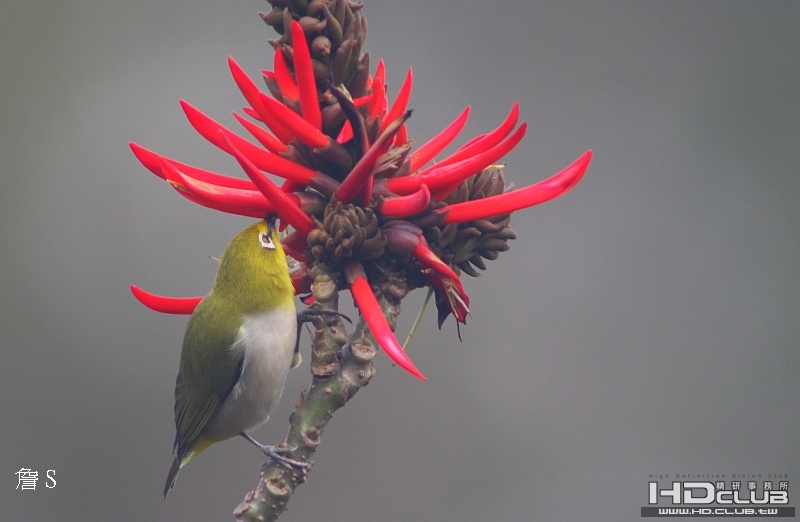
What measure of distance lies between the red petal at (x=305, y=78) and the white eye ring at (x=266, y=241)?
1.21ft

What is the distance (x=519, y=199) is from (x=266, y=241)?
659mm

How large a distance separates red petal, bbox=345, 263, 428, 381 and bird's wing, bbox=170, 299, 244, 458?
2.84ft

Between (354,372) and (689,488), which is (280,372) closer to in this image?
(354,372)

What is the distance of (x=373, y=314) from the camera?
1615 mm

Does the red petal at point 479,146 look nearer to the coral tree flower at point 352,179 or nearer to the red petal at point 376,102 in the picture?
the coral tree flower at point 352,179

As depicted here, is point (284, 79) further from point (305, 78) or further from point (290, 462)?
point (290, 462)

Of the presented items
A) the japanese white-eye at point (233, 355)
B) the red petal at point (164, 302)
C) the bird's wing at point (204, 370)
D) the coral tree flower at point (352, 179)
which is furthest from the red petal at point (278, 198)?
the bird's wing at point (204, 370)

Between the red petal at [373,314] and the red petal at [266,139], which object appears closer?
the red petal at [373,314]

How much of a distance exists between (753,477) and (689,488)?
514 mm

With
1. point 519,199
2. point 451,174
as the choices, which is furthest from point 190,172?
point 519,199

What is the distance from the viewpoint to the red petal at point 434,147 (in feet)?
6.32

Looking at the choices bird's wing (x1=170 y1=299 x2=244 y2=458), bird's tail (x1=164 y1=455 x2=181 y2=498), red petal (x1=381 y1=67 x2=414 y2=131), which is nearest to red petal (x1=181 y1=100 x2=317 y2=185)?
red petal (x1=381 y1=67 x2=414 y2=131)

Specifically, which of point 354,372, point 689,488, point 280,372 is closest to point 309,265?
point 354,372

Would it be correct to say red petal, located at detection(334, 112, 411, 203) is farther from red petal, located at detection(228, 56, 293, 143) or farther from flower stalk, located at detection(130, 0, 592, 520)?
red petal, located at detection(228, 56, 293, 143)
